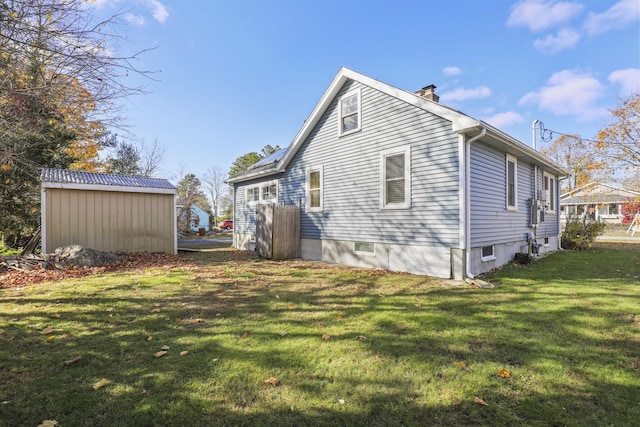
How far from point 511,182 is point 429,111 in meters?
3.89

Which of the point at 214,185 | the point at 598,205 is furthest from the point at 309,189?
the point at 214,185

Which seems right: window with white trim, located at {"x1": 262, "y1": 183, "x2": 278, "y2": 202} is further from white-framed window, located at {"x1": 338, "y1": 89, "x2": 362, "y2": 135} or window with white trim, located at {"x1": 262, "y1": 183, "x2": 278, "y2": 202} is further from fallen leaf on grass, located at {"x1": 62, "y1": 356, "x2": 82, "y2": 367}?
fallen leaf on grass, located at {"x1": 62, "y1": 356, "x2": 82, "y2": 367}

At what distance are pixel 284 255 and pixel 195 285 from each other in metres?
4.42

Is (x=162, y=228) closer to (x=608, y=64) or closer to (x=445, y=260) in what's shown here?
(x=445, y=260)

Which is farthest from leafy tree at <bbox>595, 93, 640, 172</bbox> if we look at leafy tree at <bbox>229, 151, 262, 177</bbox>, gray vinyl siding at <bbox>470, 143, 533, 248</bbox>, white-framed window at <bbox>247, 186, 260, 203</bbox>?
leafy tree at <bbox>229, 151, 262, 177</bbox>

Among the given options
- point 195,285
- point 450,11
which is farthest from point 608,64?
point 195,285

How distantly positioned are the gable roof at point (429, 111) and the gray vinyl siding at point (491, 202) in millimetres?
418

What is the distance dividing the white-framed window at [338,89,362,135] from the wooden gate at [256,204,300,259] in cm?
339

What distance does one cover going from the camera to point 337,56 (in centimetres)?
1255

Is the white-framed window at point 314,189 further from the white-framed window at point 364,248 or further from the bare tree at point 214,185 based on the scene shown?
the bare tree at point 214,185

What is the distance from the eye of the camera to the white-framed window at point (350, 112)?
9.19m

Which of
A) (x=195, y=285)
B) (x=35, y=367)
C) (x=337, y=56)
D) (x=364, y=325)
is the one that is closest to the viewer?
(x=35, y=367)

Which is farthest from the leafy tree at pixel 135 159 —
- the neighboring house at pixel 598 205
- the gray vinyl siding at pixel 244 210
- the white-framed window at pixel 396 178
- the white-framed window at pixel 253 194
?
the neighboring house at pixel 598 205

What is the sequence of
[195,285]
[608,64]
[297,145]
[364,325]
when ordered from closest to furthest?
[364,325] < [195,285] < [297,145] < [608,64]
